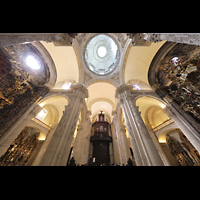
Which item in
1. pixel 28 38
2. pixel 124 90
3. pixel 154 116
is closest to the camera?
pixel 28 38

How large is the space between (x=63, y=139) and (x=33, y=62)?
702 centimetres

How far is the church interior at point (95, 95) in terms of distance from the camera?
13.3 feet

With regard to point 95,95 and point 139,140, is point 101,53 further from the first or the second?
point 139,140

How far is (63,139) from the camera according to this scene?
435 centimetres

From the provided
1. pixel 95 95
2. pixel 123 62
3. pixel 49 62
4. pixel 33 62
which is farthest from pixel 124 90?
pixel 33 62

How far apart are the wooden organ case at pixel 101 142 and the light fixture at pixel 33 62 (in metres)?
11.7

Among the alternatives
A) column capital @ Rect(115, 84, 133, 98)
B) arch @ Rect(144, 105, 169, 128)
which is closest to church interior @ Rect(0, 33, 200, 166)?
column capital @ Rect(115, 84, 133, 98)

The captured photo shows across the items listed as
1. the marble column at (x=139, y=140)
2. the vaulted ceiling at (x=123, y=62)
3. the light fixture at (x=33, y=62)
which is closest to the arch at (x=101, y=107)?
the vaulted ceiling at (x=123, y=62)

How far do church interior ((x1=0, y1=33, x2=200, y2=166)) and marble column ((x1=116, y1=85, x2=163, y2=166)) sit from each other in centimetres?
4
